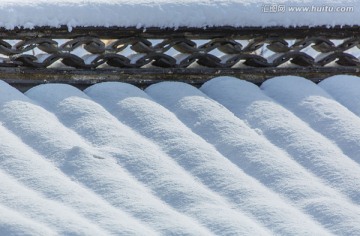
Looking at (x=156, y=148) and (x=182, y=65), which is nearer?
(x=156, y=148)

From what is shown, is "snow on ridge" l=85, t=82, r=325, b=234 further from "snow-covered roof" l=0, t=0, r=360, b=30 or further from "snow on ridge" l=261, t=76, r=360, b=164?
"snow on ridge" l=261, t=76, r=360, b=164

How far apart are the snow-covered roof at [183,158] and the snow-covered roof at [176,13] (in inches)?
8.5

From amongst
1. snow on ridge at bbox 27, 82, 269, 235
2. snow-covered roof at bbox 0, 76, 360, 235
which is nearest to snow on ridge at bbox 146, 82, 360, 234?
snow-covered roof at bbox 0, 76, 360, 235

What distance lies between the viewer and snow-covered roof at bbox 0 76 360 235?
2.87 metres

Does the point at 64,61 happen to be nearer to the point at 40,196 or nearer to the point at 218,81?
the point at 218,81

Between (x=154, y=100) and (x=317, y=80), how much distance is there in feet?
2.01

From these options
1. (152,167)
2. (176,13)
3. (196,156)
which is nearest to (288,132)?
(196,156)

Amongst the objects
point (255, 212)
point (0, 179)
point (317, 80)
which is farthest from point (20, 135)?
point (317, 80)

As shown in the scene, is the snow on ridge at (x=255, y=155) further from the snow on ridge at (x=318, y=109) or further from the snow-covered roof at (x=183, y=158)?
the snow on ridge at (x=318, y=109)

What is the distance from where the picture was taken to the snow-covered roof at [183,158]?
287 centimetres

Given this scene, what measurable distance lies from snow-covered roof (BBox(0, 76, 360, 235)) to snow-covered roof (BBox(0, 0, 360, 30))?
22 cm

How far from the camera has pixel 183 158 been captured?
10.4 ft

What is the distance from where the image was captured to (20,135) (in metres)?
3.20

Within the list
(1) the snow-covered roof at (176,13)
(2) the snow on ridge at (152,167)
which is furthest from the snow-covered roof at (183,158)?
(1) the snow-covered roof at (176,13)
